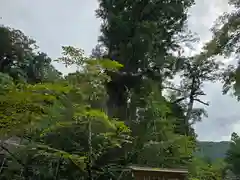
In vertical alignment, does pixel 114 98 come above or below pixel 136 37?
below

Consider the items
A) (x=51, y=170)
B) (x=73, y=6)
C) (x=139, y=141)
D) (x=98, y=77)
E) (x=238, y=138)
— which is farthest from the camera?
(x=238, y=138)

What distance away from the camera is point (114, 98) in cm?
916

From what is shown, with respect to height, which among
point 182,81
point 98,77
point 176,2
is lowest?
point 98,77

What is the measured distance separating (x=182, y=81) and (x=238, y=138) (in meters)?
3.80

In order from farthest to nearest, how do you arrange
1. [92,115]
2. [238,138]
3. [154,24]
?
1. [238,138]
2. [154,24]
3. [92,115]

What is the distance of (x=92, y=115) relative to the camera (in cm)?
479

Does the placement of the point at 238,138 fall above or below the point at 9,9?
below

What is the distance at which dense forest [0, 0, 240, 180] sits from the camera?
5.11 metres

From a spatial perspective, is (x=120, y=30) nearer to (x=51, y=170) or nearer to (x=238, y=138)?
(x=51, y=170)

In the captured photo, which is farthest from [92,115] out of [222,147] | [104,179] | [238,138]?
[222,147]

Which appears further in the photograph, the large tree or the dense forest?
the large tree

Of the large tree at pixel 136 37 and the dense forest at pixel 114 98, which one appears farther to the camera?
the large tree at pixel 136 37

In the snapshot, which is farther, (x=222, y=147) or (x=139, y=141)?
(x=222, y=147)

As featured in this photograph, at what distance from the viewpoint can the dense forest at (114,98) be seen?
5113 millimetres
